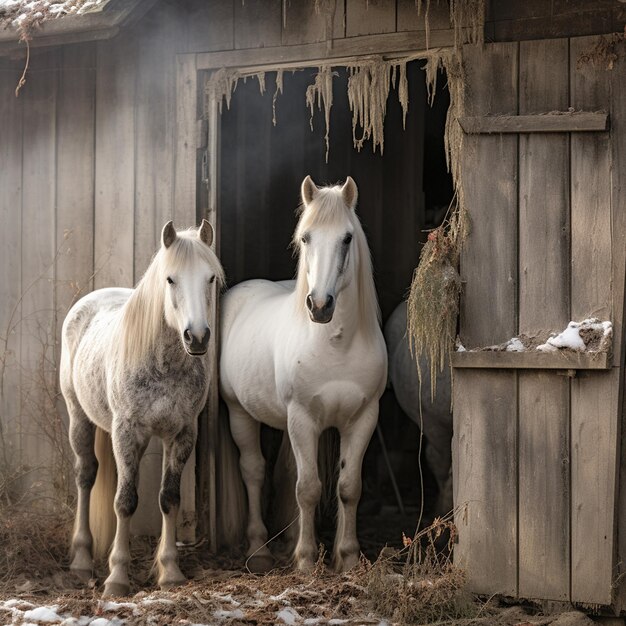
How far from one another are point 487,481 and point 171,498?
1.79 m

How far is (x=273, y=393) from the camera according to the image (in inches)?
247

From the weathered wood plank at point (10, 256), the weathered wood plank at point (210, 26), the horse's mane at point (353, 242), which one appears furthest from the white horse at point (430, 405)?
the weathered wood plank at point (10, 256)

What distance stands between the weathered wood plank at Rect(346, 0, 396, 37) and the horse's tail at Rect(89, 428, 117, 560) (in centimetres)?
310

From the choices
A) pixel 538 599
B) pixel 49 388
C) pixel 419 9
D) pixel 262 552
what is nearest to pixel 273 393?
pixel 262 552

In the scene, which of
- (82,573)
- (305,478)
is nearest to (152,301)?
(305,478)

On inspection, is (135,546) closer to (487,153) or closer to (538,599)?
(538,599)

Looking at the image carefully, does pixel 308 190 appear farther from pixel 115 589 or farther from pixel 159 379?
pixel 115 589

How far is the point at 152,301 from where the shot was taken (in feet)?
18.3

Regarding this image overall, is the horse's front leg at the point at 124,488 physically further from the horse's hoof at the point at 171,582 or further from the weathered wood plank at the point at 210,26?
the weathered wood plank at the point at 210,26

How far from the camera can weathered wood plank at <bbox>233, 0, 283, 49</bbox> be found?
6176 millimetres

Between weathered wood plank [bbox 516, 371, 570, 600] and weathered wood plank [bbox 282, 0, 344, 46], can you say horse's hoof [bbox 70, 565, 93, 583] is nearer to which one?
weathered wood plank [bbox 516, 371, 570, 600]

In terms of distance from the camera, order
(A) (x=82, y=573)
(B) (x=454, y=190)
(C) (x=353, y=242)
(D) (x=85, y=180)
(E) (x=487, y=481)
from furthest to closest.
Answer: (D) (x=85, y=180) < (B) (x=454, y=190) < (A) (x=82, y=573) < (C) (x=353, y=242) < (E) (x=487, y=481)

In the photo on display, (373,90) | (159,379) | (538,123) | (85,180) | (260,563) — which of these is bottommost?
(260,563)

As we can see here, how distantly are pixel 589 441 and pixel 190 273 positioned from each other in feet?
7.46
